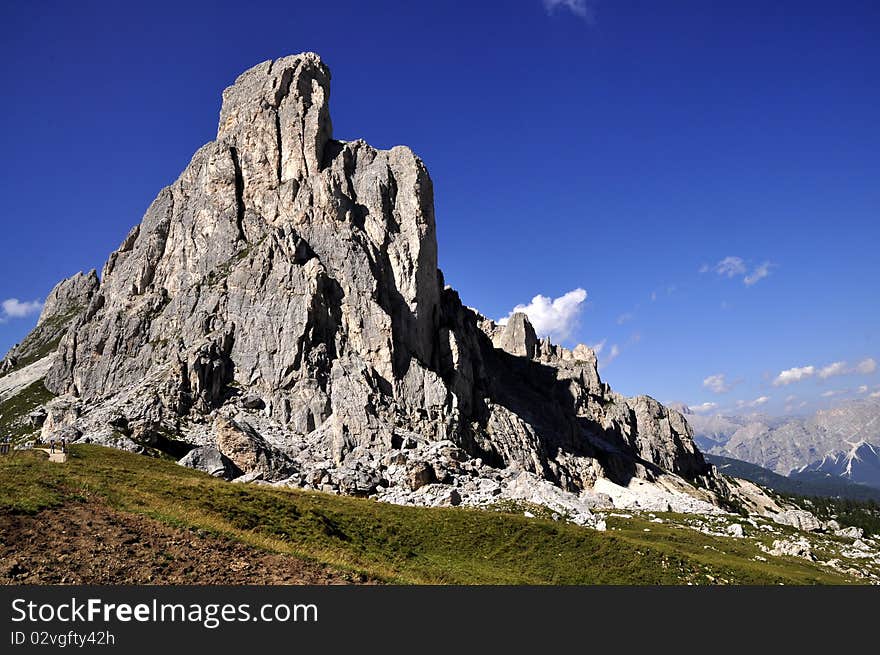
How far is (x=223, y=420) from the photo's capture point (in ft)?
296

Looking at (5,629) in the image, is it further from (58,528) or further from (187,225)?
(187,225)

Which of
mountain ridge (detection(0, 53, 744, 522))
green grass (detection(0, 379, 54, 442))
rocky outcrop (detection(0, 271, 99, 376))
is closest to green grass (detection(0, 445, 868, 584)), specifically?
mountain ridge (detection(0, 53, 744, 522))

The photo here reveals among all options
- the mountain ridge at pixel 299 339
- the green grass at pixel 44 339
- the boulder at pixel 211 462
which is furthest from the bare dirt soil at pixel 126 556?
the green grass at pixel 44 339

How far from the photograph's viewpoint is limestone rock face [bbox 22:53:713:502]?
102062 millimetres

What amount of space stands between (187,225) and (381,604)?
474ft

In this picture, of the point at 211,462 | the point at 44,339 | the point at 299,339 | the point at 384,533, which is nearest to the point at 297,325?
the point at 299,339

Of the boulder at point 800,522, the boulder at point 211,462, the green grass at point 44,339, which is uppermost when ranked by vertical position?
the green grass at point 44,339

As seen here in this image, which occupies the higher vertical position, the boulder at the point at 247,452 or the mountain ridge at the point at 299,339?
the mountain ridge at the point at 299,339

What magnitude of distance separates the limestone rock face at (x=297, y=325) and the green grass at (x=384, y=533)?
4351 cm

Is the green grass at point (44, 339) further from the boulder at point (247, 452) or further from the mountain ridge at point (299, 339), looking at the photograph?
the boulder at point (247, 452)

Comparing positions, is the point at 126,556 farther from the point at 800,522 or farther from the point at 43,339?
the point at 43,339

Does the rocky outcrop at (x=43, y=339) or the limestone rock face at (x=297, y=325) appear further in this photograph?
the rocky outcrop at (x=43, y=339)

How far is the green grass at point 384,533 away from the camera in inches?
1112

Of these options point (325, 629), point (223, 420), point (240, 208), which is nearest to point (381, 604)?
point (325, 629)
